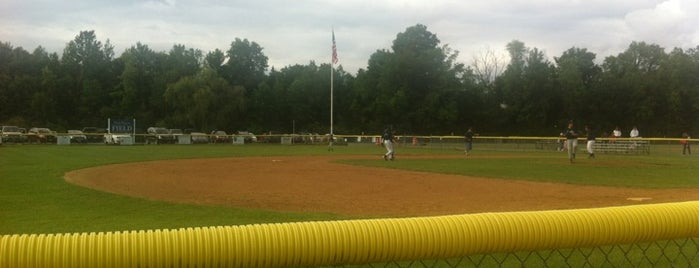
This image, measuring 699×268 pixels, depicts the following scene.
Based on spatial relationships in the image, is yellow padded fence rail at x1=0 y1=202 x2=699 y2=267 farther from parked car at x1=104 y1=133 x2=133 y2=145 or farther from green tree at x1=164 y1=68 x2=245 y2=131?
green tree at x1=164 y1=68 x2=245 y2=131

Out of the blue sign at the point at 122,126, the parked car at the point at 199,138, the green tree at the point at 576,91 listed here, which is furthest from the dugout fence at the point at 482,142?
the green tree at the point at 576,91

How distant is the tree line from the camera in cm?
6800

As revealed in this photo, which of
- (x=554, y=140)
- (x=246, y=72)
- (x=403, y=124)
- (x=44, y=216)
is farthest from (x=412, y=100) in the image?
(x=44, y=216)

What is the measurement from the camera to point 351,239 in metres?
2.87

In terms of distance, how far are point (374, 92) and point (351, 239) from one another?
234 ft

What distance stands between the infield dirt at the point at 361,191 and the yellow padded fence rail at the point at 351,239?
6.80m

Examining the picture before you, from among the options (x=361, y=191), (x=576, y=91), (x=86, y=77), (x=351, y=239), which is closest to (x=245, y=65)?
(x=86, y=77)

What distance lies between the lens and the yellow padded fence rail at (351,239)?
2.45m

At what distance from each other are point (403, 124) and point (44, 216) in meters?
62.5

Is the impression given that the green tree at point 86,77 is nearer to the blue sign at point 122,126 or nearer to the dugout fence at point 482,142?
the dugout fence at point 482,142

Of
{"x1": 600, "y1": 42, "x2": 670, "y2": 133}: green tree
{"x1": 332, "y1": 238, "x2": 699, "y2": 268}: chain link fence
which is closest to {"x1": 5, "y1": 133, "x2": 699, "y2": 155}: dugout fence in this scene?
{"x1": 600, "y1": 42, "x2": 670, "y2": 133}: green tree

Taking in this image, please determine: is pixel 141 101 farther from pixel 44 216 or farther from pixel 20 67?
pixel 44 216

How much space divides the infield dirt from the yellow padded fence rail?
6.80 metres

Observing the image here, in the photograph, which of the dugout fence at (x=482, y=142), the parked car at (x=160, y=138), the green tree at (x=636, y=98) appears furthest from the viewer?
the green tree at (x=636, y=98)
